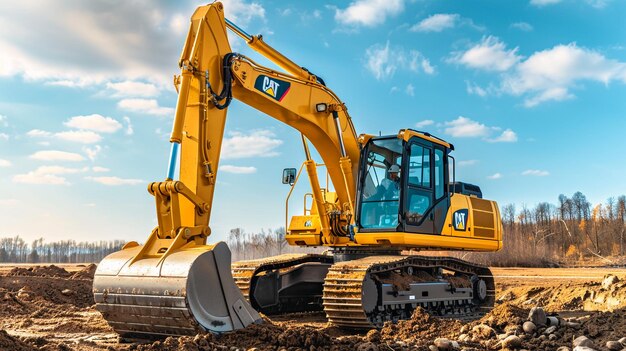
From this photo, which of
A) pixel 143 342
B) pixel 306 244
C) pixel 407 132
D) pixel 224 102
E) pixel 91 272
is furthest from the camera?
pixel 91 272

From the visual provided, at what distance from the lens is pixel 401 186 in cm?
1013

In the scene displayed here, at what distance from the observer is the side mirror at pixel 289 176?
10.8 metres

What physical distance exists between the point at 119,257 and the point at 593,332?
6049 millimetres

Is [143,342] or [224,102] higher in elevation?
[224,102]

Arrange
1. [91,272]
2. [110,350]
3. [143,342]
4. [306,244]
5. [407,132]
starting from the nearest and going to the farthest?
1. [110,350]
2. [143,342]
3. [407,132]
4. [306,244]
5. [91,272]

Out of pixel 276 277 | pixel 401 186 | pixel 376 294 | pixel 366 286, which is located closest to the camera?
pixel 366 286

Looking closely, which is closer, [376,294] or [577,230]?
[376,294]

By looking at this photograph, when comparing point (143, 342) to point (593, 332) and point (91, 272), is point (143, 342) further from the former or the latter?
point (91, 272)

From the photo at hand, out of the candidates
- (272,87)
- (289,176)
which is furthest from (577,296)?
(272,87)

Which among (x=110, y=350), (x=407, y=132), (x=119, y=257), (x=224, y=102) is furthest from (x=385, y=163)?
(x=110, y=350)

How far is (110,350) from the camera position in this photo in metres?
6.77

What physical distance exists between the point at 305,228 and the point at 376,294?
2132 millimetres

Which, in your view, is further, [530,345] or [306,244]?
[306,244]

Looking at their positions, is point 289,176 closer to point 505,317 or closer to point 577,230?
point 505,317
